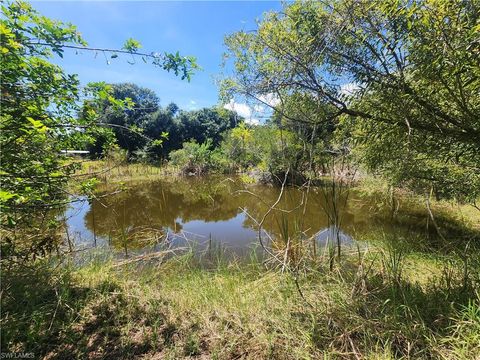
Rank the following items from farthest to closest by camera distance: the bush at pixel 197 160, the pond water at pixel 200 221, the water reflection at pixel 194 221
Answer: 1. the bush at pixel 197 160
2. the water reflection at pixel 194 221
3. the pond water at pixel 200 221

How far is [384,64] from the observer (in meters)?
2.12

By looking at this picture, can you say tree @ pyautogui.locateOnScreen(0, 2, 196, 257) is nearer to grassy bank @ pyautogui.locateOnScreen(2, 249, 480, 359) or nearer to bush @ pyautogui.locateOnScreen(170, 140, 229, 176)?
grassy bank @ pyautogui.locateOnScreen(2, 249, 480, 359)

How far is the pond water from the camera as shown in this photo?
4777 mm

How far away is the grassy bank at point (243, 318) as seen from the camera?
178 cm

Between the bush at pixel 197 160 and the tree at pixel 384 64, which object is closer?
the tree at pixel 384 64

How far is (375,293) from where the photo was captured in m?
2.28

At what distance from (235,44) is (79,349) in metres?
2.93

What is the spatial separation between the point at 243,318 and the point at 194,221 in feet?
16.7

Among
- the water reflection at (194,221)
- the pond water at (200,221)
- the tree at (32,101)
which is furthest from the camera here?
the water reflection at (194,221)

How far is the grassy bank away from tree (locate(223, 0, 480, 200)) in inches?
44.1

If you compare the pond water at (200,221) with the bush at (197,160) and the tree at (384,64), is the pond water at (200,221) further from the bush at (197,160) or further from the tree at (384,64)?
the bush at (197,160)

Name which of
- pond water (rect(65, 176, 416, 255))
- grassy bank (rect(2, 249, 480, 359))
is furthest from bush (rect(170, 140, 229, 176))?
grassy bank (rect(2, 249, 480, 359))

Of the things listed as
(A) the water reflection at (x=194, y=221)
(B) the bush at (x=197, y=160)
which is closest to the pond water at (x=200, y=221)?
(A) the water reflection at (x=194, y=221)

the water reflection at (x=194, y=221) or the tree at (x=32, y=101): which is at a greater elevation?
the tree at (x=32, y=101)
